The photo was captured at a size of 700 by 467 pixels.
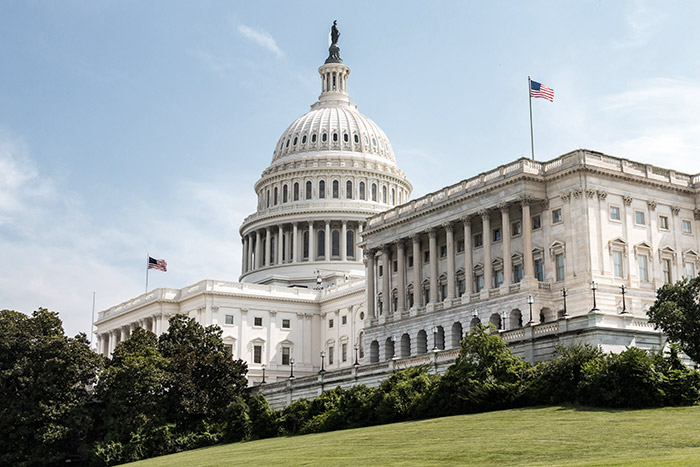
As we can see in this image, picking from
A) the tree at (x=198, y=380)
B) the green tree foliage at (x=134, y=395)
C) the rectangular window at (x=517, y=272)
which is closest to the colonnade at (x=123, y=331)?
the tree at (x=198, y=380)

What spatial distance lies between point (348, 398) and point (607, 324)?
17.5 m

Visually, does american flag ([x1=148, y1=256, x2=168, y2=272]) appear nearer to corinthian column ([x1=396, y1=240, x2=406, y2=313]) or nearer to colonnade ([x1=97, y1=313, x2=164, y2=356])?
colonnade ([x1=97, y1=313, x2=164, y2=356])

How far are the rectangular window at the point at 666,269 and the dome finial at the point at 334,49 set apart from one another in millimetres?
99321

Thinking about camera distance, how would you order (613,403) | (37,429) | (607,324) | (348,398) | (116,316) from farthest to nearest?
(116,316) → (37,429) → (348,398) → (607,324) → (613,403)

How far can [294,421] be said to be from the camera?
2768 inches

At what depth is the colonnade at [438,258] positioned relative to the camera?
90.2m

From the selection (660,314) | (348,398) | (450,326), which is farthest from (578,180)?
(348,398)

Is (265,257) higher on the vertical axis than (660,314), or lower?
higher

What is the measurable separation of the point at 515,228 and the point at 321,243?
65.1 m

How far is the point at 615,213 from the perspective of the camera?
289ft

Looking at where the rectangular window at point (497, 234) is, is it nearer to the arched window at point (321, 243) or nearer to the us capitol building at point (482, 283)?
the us capitol building at point (482, 283)

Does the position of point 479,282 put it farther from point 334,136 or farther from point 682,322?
point 334,136

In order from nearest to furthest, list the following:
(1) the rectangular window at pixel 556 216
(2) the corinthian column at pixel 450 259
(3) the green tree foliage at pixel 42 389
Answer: (3) the green tree foliage at pixel 42 389 < (1) the rectangular window at pixel 556 216 < (2) the corinthian column at pixel 450 259

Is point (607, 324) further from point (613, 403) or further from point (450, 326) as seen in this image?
point (450, 326)
